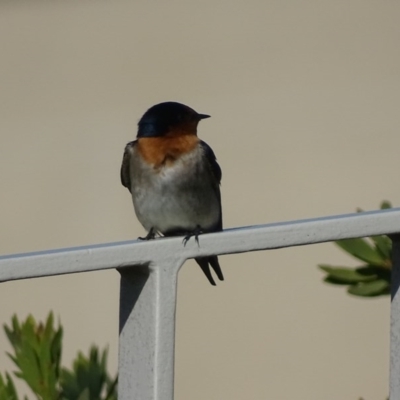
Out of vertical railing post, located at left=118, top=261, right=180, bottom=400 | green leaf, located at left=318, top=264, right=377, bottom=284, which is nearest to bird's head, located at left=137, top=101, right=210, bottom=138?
green leaf, located at left=318, top=264, right=377, bottom=284

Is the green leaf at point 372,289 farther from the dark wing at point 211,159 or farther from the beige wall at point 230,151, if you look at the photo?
the beige wall at point 230,151

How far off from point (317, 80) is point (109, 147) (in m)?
2.12

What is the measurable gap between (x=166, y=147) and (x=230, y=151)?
585cm

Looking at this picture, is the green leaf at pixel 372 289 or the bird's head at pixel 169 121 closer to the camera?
the green leaf at pixel 372 289

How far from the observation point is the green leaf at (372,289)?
2662 mm

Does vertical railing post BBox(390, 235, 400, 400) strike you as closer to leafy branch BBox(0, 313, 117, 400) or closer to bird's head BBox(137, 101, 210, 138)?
leafy branch BBox(0, 313, 117, 400)

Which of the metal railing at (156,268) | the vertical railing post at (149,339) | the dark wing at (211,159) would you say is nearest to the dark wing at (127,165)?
the dark wing at (211,159)

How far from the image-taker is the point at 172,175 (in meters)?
4.52

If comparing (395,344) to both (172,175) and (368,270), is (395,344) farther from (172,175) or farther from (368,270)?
(172,175)

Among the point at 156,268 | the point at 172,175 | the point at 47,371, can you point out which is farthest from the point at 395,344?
the point at 172,175

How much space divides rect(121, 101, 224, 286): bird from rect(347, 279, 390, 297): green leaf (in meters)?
1.81

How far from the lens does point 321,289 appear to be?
8391mm

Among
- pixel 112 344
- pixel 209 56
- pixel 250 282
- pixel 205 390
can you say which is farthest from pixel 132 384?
pixel 209 56

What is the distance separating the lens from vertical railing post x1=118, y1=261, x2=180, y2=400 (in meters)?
2.00
